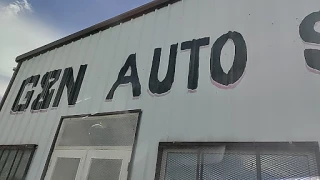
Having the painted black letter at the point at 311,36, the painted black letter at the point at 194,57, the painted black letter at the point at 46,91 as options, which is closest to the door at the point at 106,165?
the painted black letter at the point at 194,57

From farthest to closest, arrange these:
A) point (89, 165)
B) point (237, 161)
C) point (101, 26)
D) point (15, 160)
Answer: point (101, 26) < point (15, 160) < point (89, 165) < point (237, 161)

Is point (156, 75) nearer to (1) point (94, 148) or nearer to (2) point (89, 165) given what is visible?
(1) point (94, 148)

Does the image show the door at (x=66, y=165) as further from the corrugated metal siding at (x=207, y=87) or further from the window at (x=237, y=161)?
the window at (x=237, y=161)

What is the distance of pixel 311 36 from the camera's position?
200 centimetres

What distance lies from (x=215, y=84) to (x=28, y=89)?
3.46 metres

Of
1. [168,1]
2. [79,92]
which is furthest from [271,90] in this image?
[79,92]

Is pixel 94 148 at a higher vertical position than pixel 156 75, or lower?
lower

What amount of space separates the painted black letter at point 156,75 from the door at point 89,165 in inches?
28.5

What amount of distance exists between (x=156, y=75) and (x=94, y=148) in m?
1.08

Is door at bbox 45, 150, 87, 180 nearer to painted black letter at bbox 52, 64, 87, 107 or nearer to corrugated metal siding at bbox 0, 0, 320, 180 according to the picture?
corrugated metal siding at bbox 0, 0, 320, 180

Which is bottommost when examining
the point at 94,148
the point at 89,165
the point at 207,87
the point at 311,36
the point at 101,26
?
the point at 89,165

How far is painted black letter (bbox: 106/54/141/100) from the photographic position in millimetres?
2746

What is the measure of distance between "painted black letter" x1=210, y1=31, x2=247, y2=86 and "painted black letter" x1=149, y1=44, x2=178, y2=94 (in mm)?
436

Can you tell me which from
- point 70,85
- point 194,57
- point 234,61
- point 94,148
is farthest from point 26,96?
point 234,61
